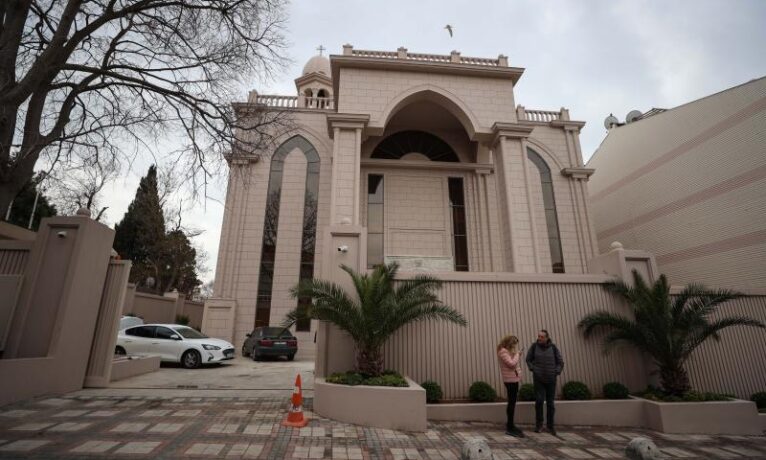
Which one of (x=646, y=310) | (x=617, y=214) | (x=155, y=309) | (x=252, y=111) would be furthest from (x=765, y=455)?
(x=155, y=309)

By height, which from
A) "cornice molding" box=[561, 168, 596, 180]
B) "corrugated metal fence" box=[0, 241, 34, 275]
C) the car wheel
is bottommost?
the car wheel

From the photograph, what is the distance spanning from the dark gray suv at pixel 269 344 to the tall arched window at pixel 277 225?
69.5 inches

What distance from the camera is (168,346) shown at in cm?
1164

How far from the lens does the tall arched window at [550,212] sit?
18841mm

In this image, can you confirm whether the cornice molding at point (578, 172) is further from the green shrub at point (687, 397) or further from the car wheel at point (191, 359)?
the car wheel at point (191, 359)

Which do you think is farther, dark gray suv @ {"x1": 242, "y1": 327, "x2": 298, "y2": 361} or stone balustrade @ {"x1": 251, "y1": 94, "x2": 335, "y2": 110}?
stone balustrade @ {"x1": 251, "y1": 94, "x2": 335, "y2": 110}

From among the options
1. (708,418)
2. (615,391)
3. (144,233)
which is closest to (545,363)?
(615,391)

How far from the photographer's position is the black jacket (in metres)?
6.19

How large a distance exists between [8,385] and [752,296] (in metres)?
15.6

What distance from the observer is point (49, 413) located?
19.1 ft

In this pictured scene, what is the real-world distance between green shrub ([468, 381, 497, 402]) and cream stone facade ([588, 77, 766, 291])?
1344 cm

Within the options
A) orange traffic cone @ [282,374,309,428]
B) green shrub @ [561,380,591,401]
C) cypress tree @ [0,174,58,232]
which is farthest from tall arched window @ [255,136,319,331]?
cypress tree @ [0,174,58,232]

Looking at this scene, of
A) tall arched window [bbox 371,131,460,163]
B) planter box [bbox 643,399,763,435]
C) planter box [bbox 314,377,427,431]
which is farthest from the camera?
→ tall arched window [bbox 371,131,460,163]

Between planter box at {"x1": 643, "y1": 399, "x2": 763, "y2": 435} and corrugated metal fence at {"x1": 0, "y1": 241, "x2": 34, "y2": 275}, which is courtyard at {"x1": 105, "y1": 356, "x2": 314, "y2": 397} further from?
planter box at {"x1": 643, "y1": 399, "x2": 763, "y2": 435}
